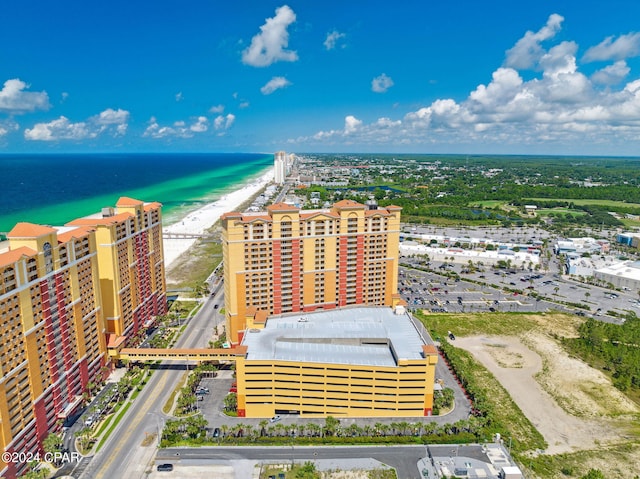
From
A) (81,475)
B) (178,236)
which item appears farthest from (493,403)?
(178,236)

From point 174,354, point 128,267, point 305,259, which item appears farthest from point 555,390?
point 128,267

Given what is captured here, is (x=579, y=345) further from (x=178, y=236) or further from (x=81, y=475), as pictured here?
(x=178, y=236)

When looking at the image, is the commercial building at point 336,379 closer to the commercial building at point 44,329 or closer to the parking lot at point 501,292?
the commercial building at point 44,329

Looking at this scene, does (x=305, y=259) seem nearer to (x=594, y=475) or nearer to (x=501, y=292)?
(x=594, y=475)

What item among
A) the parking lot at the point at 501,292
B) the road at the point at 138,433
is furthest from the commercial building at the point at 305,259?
the parking lot at the point at 501,292

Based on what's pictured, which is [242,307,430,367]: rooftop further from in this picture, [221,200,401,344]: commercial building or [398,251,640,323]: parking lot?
[398,251,640,323]: parking lot
